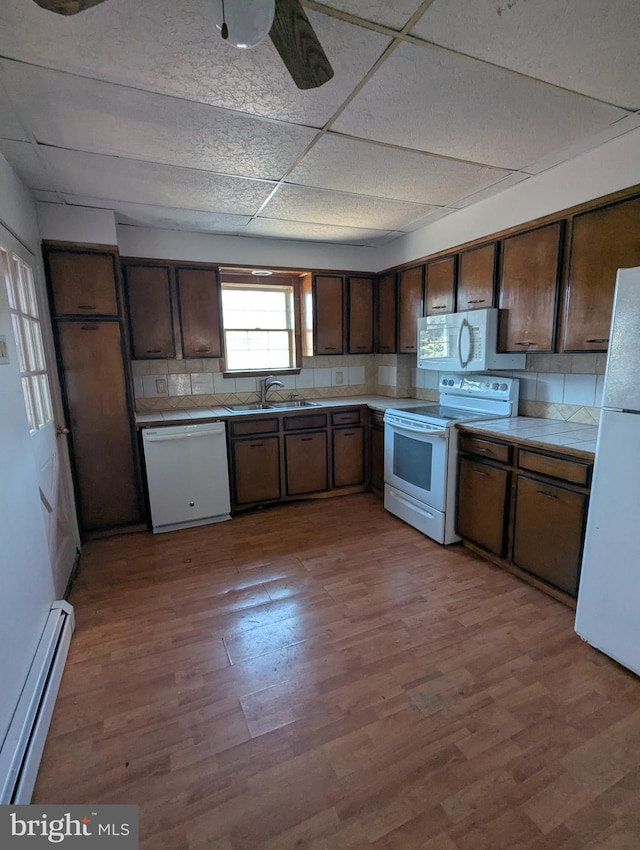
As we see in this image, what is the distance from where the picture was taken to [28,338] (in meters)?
2.23

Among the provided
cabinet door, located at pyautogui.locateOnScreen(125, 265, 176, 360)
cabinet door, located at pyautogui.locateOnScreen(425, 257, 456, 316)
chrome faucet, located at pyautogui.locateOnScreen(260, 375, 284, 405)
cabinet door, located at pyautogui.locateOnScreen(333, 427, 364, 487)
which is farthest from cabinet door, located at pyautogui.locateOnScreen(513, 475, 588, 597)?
cabinet door, located at pyautogui.locateOnScreen(125, 265, 176, 360)

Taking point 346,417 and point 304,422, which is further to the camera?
point 346,417

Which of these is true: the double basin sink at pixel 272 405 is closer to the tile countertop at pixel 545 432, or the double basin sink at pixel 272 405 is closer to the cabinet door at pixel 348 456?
the cabinet door at pixel 348 456

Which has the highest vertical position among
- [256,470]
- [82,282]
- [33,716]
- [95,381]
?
[82,282]

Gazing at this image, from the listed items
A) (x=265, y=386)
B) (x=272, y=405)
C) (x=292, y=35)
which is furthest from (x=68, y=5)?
(x=272, y=405)

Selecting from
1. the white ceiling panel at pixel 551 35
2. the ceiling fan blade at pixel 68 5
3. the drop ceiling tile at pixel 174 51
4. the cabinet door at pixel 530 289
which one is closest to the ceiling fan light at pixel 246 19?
the ceiling fan blade at pixel 68 5

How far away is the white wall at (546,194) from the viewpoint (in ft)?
6.49

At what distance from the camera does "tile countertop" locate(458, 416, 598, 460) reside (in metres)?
2.03

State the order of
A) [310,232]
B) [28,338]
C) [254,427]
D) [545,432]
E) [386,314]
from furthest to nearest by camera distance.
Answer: [386,314] → [310,232] → [254,427] → [545,432] → [28,338]

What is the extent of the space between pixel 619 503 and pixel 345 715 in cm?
145

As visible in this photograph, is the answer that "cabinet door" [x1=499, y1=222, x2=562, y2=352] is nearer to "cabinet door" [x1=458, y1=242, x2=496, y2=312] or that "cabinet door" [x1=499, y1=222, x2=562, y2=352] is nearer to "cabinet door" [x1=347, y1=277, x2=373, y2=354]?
"cabinet door" [x1=458, y1=242, x2=496, y2=312]

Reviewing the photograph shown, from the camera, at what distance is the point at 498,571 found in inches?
97.7

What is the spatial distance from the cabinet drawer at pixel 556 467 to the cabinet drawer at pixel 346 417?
68.3 inches

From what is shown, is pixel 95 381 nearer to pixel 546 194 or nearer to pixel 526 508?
pixel 526 508
